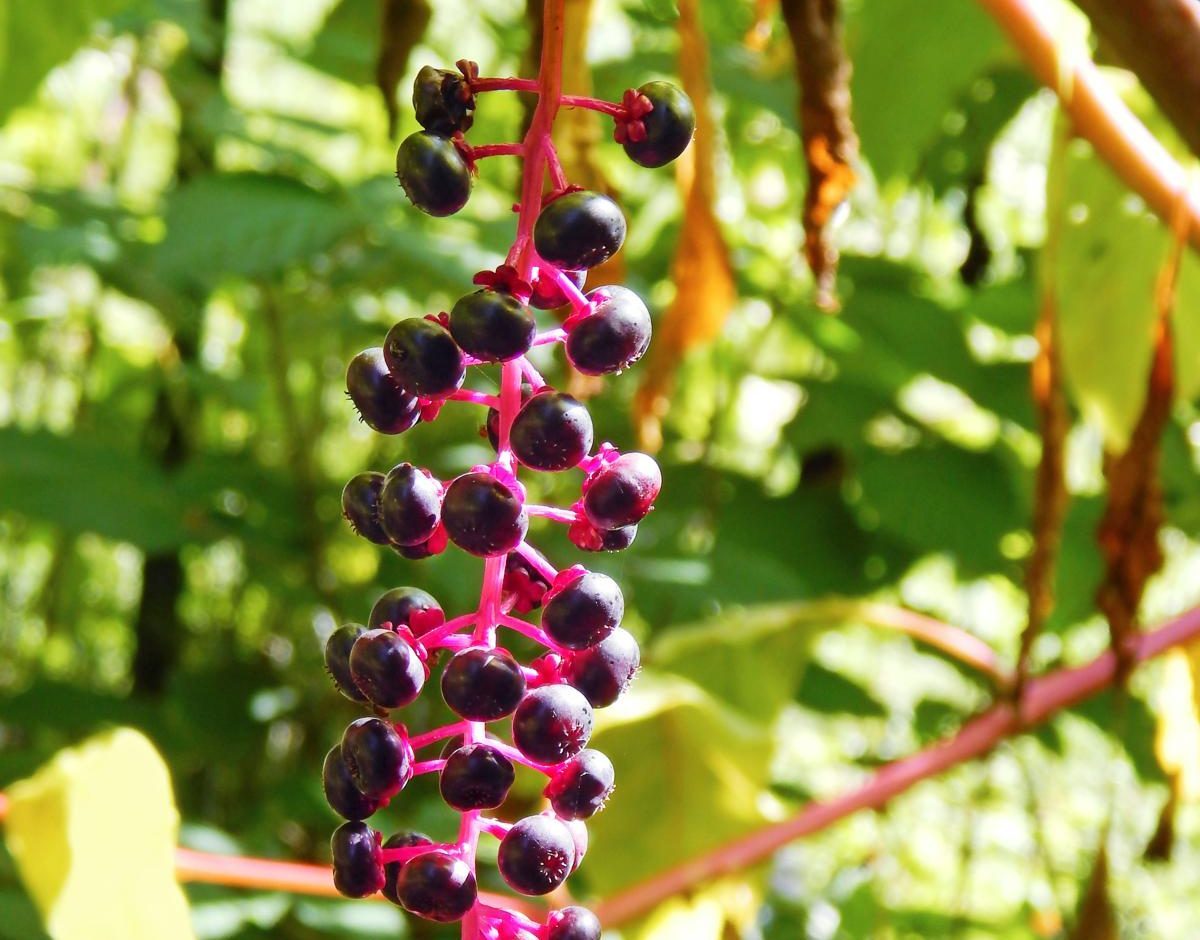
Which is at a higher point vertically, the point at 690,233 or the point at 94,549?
the point at 690,233

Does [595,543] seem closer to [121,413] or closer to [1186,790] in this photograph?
[1186,790]

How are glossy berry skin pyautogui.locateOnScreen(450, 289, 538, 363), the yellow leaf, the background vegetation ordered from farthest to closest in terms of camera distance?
the background vegetation → the yellow leaf → glossy berry skin pyautogui.locateOnScreen(450, 289, 538, 363)

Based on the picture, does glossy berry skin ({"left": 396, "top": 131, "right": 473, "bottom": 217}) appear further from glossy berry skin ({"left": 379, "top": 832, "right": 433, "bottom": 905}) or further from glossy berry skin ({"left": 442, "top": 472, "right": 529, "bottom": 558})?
glossy berry skin ({"left": 379, "top": 832, "right": 433, "bottom": 905})

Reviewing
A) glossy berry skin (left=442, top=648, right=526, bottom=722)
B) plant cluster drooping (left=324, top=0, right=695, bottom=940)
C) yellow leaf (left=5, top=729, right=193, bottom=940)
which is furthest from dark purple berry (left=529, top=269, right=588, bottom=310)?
yellow leaf (left=5, top=729, right=193, bottom=940)

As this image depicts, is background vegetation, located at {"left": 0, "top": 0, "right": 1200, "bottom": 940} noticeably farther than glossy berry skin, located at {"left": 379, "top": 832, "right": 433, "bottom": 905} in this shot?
Yes

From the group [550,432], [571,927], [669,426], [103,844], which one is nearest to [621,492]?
[550,432]

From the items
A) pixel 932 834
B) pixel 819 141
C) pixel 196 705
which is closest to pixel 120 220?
pixel 196 705
